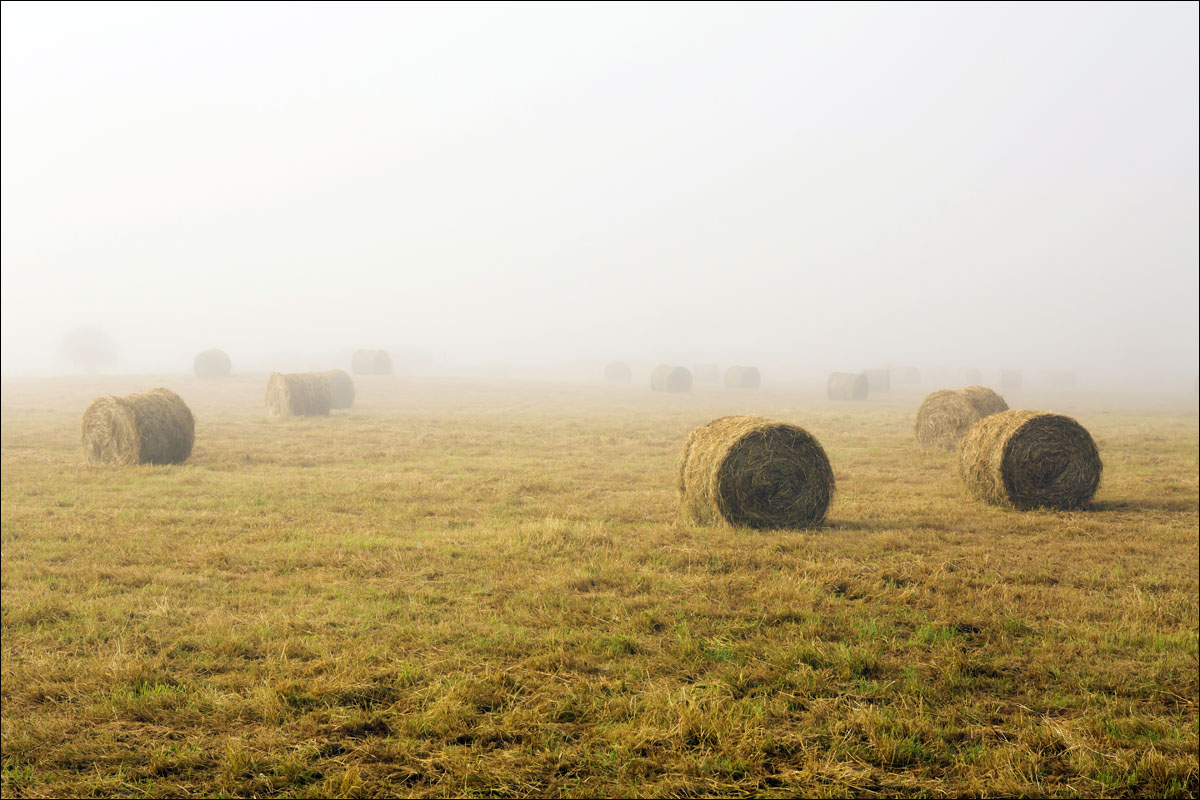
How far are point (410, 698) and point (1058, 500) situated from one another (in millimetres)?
10829

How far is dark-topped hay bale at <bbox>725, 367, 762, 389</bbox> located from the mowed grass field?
40.5 m

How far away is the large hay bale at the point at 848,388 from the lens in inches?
1702

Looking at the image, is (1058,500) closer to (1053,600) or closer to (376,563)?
(1053,600)

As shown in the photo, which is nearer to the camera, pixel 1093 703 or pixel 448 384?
pixel 1093 703

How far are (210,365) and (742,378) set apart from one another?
3452 centimetres

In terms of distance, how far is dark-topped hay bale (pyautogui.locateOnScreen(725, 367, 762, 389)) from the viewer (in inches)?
2116

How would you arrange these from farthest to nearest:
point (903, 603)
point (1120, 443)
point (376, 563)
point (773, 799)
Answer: point (1120, 443) < point (376, 563) < point (903, 603) < point (773, 799)

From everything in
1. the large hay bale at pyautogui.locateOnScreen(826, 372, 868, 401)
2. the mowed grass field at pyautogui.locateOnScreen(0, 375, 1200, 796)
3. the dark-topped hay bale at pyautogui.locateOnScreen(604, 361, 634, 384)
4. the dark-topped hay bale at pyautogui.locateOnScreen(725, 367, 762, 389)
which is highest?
the dark-topped hay bale at pyautogui.locateOnScreen(604, 361, 634, 384)

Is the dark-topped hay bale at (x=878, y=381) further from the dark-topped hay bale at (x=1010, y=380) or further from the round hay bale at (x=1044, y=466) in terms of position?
the round hay bale at (x=1044, y=466)

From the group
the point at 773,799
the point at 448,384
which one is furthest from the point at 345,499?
the point at 448,384

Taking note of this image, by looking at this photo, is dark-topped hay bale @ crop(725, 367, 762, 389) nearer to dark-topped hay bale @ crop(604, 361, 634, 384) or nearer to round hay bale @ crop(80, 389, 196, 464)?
dark-topped hay bale @ crop(604, 361, 634, 384)

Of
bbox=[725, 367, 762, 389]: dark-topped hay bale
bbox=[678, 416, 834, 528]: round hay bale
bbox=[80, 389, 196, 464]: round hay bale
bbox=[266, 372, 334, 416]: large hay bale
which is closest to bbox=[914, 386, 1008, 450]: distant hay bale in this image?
bbox=[678, 416, 834, 528]: round hay bale

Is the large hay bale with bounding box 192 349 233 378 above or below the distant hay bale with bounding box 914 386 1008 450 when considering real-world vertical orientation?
above

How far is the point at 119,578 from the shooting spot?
8367mm
